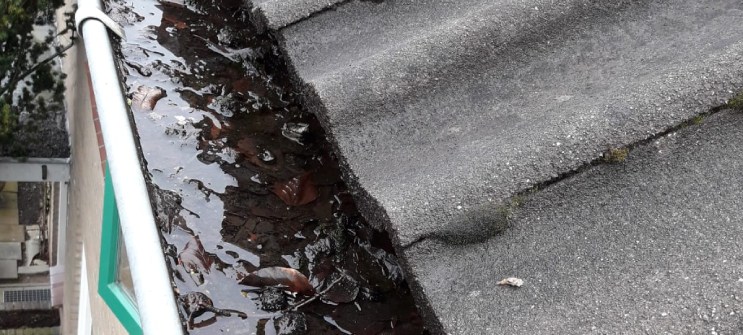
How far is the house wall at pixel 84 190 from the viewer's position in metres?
3.43

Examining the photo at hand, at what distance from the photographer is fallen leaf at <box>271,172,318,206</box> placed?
1.84 meters

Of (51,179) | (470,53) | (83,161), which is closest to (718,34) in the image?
Result: (470,53)

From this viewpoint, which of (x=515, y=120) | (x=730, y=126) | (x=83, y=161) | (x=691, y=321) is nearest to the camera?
(x=691, y=321)

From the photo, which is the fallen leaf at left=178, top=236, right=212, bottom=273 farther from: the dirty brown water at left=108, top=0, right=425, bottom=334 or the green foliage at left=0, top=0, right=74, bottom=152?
the green foliage at left=0, top=0, right=74, bottom=152

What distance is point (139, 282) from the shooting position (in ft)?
4.91

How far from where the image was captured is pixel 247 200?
71.9 inches

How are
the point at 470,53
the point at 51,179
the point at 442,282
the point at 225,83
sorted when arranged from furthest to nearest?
the point at 51,179, the point at 225,83, the point at 470,53, the point at 442,282

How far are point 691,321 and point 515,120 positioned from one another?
0.64m

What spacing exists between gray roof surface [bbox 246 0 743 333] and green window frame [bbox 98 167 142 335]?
1.01 metres

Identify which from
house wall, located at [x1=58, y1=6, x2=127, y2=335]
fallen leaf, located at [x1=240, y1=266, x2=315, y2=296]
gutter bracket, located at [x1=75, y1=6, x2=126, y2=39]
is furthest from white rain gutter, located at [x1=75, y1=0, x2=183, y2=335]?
house wall, located at [x1=58, y1=6, x2=127, y2=335]

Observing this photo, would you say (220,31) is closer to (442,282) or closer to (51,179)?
(442,282)

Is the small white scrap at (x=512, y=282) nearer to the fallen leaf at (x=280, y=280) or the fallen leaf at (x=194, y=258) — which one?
the fallen leaf at (x=280, y=280)

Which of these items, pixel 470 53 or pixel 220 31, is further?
pixel 220 31

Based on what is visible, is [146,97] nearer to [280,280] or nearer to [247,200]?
[247,200]
